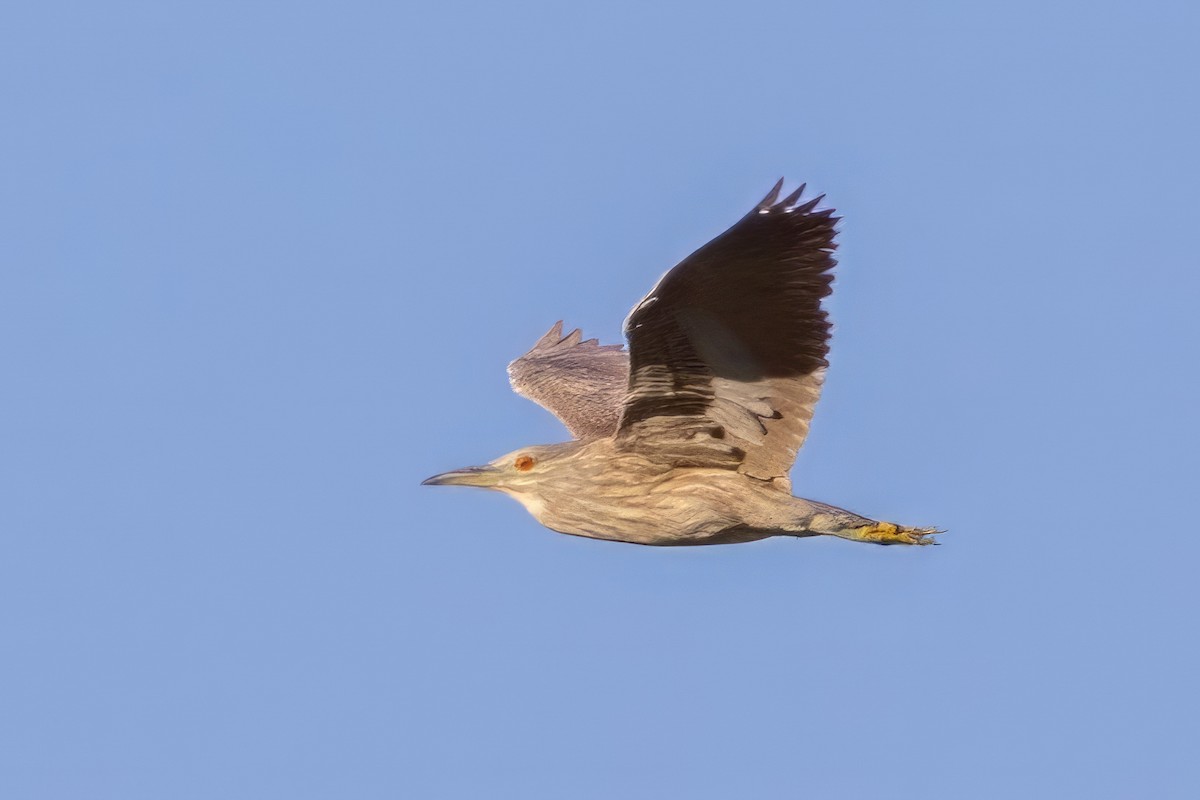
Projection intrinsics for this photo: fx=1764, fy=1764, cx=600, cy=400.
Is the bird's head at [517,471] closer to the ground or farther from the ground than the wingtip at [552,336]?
closer to the ground

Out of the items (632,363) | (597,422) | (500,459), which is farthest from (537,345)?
(632,363)

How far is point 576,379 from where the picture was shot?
16.1 metres

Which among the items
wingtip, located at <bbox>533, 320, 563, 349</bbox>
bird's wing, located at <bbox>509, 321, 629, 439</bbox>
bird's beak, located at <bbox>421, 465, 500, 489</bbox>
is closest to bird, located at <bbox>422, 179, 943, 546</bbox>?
bird's beak, located at <bbox>421, 465, 500, 489</bbox>

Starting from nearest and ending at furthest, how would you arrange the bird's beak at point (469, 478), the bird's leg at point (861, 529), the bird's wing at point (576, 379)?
1. the bird's leg at point (861, 529)
2. the bird's beak at point (469, 478)
3. the bird's wing at point (576, 379)

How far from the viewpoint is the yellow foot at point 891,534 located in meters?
13.4

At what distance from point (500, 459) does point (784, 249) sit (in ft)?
9.98

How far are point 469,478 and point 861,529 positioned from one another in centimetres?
300

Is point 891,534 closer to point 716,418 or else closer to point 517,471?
point 716,418

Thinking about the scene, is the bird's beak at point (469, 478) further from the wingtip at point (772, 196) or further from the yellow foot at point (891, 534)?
the wingtip at point (772, 196)

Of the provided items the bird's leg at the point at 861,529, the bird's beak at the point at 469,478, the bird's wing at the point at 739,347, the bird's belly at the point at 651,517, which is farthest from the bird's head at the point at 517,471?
the bird's leg at the point at 861,529

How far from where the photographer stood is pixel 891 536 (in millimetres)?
13445

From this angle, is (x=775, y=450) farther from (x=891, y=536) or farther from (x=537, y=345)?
(x=537, y=345)

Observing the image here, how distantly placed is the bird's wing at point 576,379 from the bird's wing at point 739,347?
1.35 meters

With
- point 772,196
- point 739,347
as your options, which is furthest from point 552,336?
point 772,196
